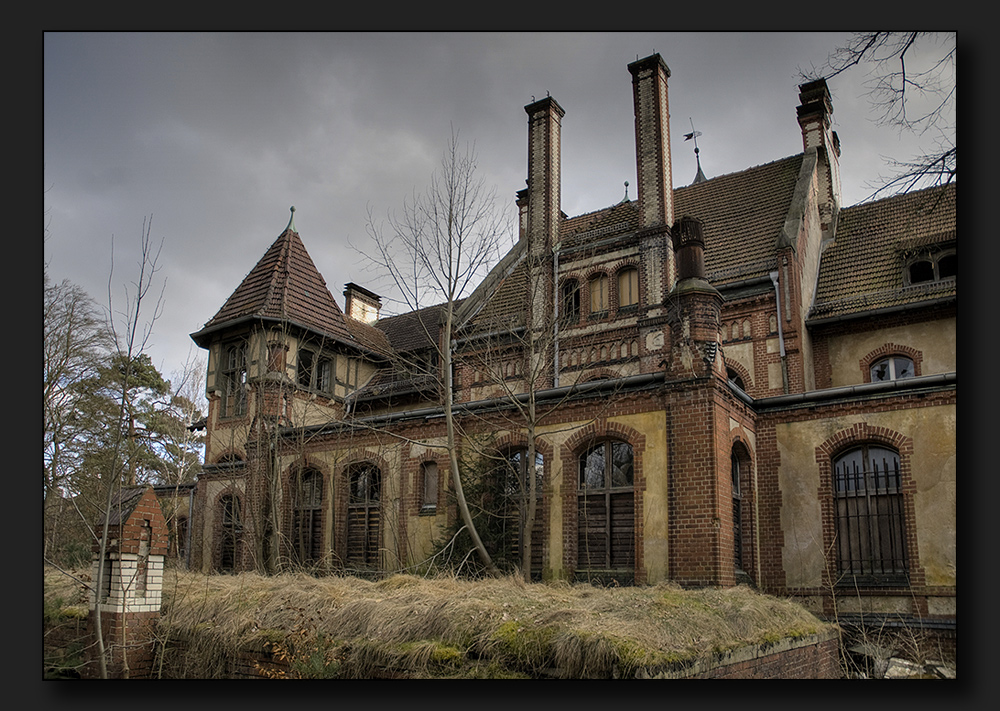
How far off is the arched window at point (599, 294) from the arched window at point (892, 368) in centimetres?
571

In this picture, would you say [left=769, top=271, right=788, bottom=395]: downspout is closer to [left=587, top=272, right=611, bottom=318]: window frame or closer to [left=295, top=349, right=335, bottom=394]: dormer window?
[left=587, top=272, right=611, bottom=318]: window frame

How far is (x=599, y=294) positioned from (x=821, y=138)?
6.77m

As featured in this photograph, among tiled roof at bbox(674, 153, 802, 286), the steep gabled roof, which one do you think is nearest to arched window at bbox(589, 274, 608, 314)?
tiled roof at bbox(674, 153, 802, 286)

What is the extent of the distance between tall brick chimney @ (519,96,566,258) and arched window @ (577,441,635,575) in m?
7.96

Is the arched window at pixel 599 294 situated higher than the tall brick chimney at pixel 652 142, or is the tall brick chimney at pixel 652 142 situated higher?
the tall brick chimney at pixel 652 142

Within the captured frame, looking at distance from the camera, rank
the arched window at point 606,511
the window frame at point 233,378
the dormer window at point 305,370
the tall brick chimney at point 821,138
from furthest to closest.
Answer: the dormer window at point 305,370, the window frame at point 233,378, the tall brick chimney at point 821,138, the arched window at point 606,511

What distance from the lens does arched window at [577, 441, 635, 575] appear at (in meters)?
11.9

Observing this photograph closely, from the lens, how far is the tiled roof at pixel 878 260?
1607cm

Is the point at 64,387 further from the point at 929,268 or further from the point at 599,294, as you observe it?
the point at 929,268

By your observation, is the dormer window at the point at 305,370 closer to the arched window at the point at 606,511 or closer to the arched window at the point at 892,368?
the arched window at the point at 606,511

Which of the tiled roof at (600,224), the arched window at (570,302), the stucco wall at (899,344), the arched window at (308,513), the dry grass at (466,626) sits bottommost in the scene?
the dry grass at (466,626)

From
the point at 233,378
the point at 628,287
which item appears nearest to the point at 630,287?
the point at 628,287

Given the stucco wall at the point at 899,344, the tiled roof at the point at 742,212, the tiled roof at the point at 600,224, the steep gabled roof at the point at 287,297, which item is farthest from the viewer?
the steep gabled roof at the point at 287,297

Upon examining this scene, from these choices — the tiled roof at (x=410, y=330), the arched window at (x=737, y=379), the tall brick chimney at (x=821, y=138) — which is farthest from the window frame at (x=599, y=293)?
the tiled roof at (x=410, y=330)
